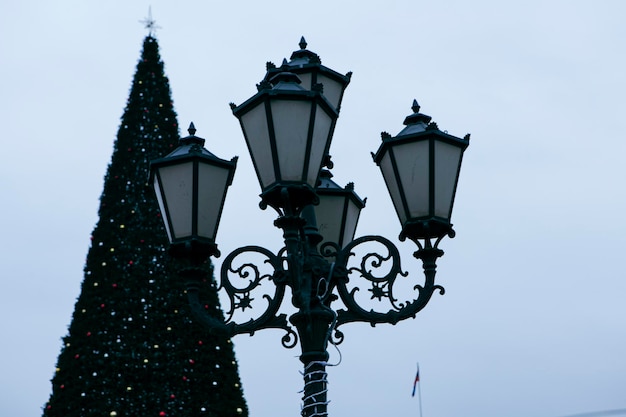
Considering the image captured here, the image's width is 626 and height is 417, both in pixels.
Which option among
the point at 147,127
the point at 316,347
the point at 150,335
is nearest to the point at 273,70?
the point at 316,347

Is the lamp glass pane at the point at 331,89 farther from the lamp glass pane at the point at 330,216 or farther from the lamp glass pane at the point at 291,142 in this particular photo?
the lamp glass pane at the point at 291,142

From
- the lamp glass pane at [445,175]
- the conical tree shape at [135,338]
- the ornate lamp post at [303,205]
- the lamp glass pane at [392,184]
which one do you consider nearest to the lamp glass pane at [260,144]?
the ornate lamp post at [303,205]

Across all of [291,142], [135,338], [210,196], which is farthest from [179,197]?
[135,338]

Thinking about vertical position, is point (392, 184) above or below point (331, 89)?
below

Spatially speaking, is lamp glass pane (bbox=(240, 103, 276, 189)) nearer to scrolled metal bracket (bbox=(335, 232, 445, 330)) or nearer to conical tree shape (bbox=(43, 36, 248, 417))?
scrolled metal bracket (bbox=(335, 232, 445, 330))

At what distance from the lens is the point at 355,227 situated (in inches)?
197

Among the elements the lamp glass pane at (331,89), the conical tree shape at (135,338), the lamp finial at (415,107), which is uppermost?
the conical tree shape at (135,338)

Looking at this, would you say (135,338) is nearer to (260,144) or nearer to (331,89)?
(331,89)

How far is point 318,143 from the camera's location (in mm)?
3932

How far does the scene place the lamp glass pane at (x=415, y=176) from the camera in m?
4.10

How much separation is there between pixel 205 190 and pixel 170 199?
0.16m

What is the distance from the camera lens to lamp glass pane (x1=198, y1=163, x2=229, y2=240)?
4.10m

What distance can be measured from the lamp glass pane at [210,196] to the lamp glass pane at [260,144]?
25 centimetres

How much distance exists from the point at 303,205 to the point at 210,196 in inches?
18.4
